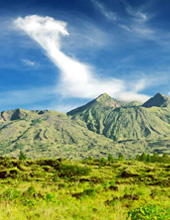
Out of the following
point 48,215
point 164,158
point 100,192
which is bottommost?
point 164,158

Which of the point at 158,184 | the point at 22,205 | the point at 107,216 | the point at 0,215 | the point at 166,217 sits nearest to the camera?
the point at 166,217

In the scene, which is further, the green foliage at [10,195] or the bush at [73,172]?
the bush at [73,172]

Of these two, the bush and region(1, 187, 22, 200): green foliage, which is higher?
region(1, 187, 22, 200): green foliage

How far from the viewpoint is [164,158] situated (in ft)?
297

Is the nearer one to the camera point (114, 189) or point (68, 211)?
point (68, 211)

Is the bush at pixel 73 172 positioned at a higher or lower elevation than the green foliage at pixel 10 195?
lower

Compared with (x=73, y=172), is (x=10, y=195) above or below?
above

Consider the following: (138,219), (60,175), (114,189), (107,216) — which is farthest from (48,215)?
(60,175)

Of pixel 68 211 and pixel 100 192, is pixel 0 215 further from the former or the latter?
pixel 100 192

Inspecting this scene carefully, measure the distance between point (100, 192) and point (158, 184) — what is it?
10.9 m

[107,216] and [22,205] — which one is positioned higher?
[22,205]

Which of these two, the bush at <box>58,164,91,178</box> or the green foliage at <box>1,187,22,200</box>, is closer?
the green foliage at <box>1,187,22,200</box>

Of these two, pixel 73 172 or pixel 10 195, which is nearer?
pixel 10 195

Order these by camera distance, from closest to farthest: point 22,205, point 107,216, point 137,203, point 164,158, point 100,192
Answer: point 107,216
point 22,205
point 137,203
point 100,192
point 164,158
